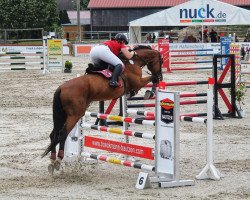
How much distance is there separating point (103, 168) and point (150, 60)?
88.0 inches

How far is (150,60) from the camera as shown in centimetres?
1286

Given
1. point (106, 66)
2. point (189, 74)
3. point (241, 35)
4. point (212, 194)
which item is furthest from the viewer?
point (241, 35)

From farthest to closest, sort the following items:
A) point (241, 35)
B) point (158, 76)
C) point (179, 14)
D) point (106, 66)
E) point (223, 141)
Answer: point (241, 35)
point (179, 14)
point (223, 141)
point (158, 76)
point (106, 66)

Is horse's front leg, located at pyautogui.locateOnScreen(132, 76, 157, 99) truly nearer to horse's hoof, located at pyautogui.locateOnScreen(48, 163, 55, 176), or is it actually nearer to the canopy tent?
horse's hoof, located at pyautogui.locateOnScreen(48, 163, 55, 176)

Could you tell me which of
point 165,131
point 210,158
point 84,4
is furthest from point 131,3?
point 165,131

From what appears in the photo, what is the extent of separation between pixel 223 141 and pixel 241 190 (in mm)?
4402

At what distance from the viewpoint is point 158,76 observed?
1288 cm

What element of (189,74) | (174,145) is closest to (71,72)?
(189,74)

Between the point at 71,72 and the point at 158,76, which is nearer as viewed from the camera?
the point at 158,76

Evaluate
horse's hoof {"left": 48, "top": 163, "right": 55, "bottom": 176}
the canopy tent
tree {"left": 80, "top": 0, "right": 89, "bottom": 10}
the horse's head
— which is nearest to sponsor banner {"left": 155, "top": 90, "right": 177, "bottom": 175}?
horse's hoof {"left": 48, "top": 163, "right": 55, "bottom": 176}

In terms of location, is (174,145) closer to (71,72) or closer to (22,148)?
(22,148)

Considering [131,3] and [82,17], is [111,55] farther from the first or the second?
[82,17]

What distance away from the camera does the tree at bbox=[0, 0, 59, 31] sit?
6631 centimetres

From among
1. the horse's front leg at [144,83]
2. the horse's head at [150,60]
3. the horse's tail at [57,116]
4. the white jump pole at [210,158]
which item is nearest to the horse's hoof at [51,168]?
the horse's tail at [57,116]
